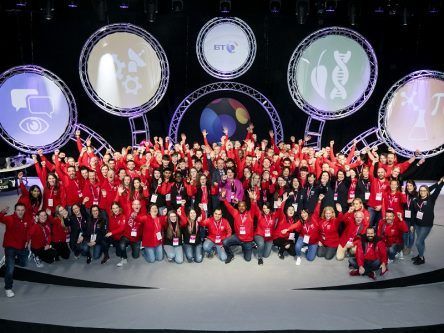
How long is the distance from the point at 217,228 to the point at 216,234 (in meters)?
0.09

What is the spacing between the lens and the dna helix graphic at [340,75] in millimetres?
10070

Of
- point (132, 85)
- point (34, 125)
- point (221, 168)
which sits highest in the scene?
point (132, 85)

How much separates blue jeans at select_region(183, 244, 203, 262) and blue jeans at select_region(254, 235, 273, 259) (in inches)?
33.0

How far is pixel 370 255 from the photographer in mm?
Answer: 5984

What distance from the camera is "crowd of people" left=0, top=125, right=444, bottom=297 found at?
20.8 feet

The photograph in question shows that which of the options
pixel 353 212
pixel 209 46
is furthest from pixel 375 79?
pixel 353 212

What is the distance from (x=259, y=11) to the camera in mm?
10078

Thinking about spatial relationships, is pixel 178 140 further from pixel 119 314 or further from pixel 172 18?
pixel 119 314

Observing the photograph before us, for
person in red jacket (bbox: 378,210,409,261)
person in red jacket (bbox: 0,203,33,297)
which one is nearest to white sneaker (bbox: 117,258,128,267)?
person in red jacket (bbox: 0,203,33,297)

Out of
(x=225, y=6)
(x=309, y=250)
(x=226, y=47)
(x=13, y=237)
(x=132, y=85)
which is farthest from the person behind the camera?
(x=132, y=85)

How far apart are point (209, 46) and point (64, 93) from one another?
3.40 meters

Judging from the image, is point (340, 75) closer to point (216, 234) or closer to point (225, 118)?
point (225, 118)

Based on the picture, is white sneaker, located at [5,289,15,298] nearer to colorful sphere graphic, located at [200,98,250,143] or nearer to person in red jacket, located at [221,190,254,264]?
person in red jacket, located at [221,190,254,264]

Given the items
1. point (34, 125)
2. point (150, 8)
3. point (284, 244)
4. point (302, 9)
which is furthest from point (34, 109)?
point (284, 244)
